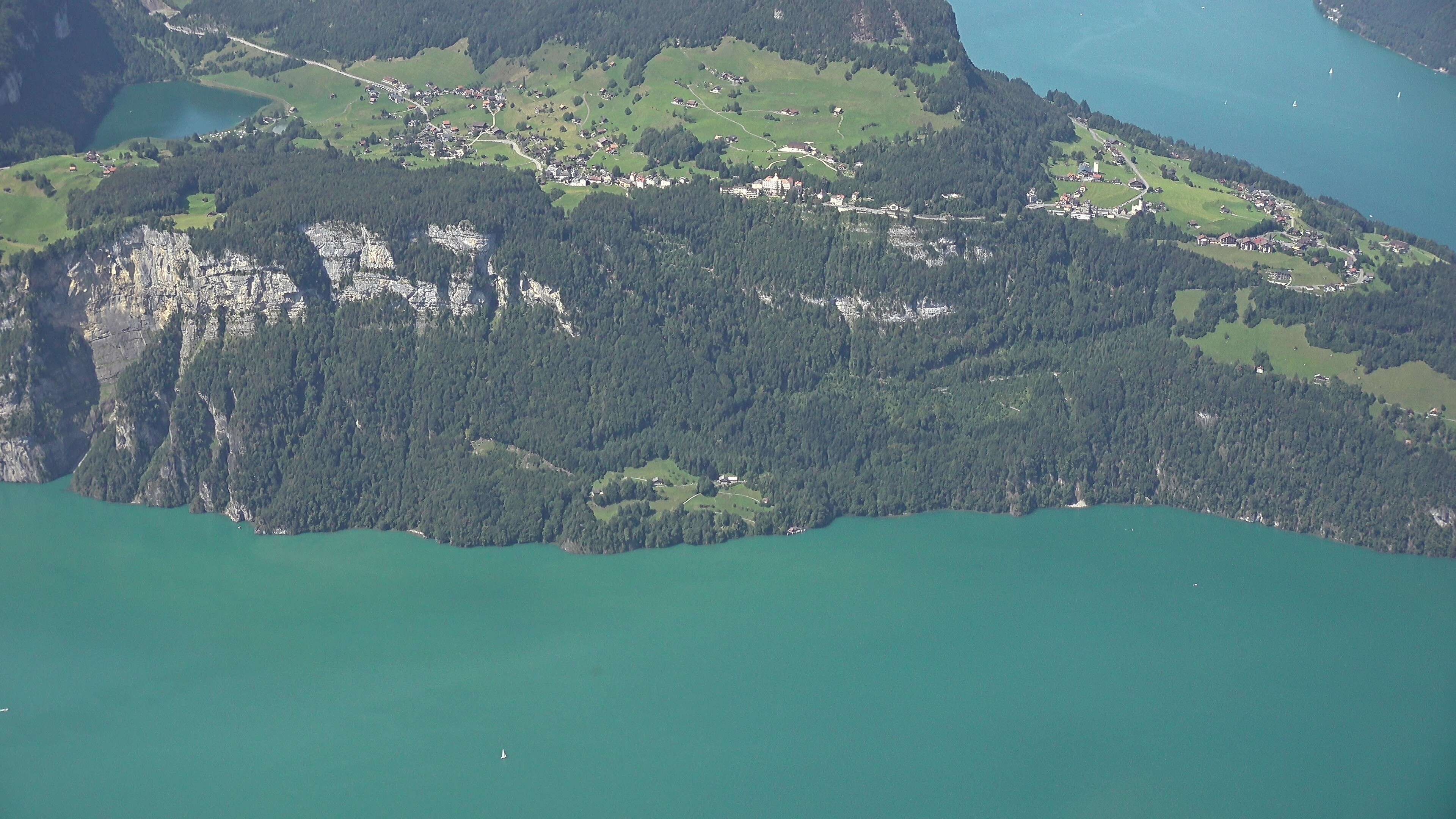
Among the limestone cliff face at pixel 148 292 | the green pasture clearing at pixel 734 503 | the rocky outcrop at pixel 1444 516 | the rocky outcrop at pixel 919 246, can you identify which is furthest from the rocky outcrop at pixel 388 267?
the rocky outcrop at pixel 1444 516

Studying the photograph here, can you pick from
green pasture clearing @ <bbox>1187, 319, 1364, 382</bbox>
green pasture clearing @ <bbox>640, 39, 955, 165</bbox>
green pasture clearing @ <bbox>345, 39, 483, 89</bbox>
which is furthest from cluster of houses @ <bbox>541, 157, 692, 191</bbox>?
green pasture clearing @ <bbox>1187, 319, 1364, 382</bbox>

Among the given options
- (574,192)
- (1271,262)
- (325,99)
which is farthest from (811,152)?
(325,99)

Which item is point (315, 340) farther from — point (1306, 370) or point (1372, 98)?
point (1372, 98)

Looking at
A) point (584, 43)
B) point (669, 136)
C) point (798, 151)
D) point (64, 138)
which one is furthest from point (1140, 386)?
point (64, 138)

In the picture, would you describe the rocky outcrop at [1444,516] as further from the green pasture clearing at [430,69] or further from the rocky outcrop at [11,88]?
the rocky outcrop at [11,88]

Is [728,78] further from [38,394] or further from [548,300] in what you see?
[38,394]

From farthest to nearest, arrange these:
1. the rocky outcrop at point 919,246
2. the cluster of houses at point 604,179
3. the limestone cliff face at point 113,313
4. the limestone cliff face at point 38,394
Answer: the cluster of houses at point 604,179 < the rocky outcrop at point 919,246 < the limestone cliff face at point 113,313 < the limestone cliff face at point 38,394
